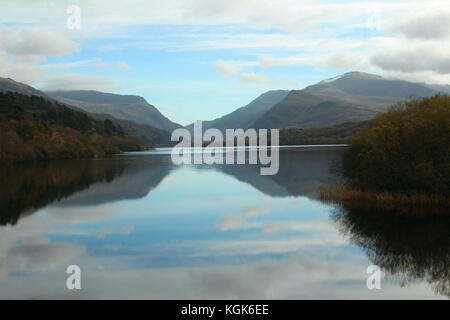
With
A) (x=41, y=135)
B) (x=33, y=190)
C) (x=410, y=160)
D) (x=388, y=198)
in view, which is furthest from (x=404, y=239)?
(x=41, y=135)

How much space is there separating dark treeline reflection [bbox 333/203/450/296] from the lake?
5 cm

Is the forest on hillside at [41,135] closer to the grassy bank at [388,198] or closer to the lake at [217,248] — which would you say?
the lake at [217,248]

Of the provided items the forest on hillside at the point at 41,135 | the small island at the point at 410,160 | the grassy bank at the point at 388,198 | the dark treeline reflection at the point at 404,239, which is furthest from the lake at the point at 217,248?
the forest on hillside at the point at 41,135

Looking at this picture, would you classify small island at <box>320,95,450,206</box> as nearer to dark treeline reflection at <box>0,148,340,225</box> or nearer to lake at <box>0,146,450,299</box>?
lake at <box>0,146,450,299</box>

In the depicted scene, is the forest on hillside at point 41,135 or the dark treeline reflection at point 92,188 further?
the forest on hillside at point 41,135

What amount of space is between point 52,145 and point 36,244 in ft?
358

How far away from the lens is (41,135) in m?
128

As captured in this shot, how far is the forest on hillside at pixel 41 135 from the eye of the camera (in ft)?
365

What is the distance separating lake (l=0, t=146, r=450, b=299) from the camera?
61.5ft

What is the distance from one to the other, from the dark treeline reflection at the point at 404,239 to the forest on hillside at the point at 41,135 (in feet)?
277

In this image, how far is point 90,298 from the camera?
692 inches

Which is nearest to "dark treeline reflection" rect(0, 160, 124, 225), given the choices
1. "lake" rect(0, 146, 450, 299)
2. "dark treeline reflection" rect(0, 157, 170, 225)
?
"dark treeline reflection" rect(0, 157, 170, 225)
